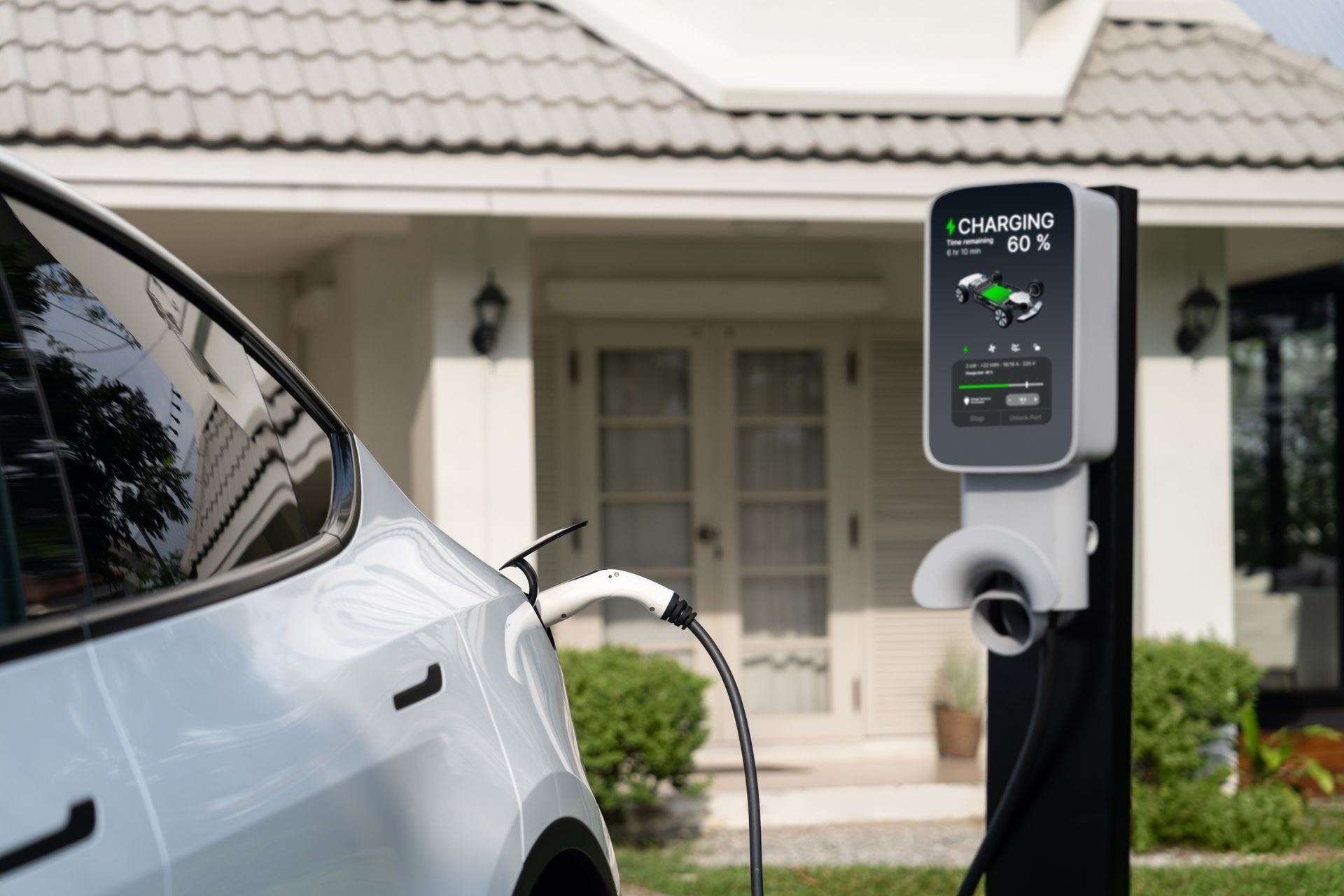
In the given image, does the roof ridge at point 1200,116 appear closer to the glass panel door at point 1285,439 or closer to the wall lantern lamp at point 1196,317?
the wall lantern lamp at point 1196,317

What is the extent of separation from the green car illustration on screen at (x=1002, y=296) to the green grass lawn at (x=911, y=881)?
2.79 metres

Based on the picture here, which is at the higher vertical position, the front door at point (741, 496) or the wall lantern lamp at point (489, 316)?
the wall lantern lamp at point (489, 316)

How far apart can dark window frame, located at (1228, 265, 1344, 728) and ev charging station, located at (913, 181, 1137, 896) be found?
5738mm

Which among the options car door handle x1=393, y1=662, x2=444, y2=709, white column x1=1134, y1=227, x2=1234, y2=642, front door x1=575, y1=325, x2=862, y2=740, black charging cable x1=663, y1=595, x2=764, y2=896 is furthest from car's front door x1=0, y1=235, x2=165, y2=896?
front door x1=575, y1=325, x2=862, y2=740

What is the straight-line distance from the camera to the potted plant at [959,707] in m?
7.73

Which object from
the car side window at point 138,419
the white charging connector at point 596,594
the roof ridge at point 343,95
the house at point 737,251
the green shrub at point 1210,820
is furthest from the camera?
the green shrub at point 1210,820

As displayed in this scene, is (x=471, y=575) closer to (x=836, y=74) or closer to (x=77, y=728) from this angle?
(x=77, y=728)

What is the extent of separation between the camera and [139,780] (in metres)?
1.19

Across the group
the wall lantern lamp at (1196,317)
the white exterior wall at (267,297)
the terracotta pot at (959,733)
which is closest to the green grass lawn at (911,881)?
the terracotta pot at (959,733)

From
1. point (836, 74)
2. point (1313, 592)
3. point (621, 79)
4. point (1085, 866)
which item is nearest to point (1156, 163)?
point (836, 74)

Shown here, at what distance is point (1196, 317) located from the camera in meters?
6.45

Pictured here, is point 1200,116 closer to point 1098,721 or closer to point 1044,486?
point 1044,486

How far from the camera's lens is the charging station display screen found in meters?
3.23

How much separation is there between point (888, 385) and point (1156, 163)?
92.1 inches
